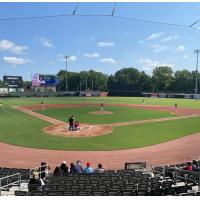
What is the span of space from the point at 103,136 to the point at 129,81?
2687 cm

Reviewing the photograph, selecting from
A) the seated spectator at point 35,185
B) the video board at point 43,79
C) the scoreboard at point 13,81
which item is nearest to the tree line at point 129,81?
the scoreboard at point 13,81

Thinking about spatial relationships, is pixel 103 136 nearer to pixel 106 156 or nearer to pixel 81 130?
pixel 81 130

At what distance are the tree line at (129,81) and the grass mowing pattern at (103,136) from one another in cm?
976

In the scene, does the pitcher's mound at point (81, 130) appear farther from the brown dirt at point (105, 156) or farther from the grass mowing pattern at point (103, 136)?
the brown dirt at point (105, 156)

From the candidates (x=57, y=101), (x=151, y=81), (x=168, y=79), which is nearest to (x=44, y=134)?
(x=57, y=101)

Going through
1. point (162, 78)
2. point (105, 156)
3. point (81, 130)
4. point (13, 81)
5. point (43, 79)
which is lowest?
point (105, 156)

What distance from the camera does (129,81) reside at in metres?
53.1

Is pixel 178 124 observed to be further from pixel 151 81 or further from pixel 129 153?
pixel 151 81

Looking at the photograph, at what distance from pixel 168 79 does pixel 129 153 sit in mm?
52421

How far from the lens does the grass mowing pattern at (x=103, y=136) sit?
24016mm

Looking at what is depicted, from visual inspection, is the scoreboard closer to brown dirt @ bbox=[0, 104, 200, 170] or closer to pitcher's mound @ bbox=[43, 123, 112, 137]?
pitcher's mound @ bbox=[43, 123, 112, 137]

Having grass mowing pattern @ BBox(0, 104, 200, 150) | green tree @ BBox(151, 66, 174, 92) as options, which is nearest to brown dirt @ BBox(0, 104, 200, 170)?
grass mowing pattern @ BBox(0, 104, 200, 150)

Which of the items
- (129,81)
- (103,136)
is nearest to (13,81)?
(103,136)

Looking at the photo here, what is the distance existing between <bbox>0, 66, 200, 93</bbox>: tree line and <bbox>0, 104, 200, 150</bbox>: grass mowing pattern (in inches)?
384
